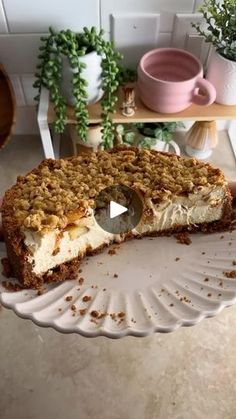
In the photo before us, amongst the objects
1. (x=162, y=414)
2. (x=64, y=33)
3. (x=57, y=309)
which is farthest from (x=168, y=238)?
(x=64, y=33)

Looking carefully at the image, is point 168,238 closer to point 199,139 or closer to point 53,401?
point 53,401

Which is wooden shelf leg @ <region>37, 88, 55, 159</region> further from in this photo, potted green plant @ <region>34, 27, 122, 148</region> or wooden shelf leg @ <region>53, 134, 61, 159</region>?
wooden shelf leg @ <region>53, 134, 61, 159</region>

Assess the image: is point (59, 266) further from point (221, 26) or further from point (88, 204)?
point (221, 26)

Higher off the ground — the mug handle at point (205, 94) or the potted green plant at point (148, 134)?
the mug handle at point (205, 94)

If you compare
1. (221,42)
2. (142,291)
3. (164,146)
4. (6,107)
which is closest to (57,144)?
(6,107)

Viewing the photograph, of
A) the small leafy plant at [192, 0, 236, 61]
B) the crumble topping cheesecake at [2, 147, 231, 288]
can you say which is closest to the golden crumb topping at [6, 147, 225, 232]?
the crumble topping cheesecake at [2, 147, 231, 288]
